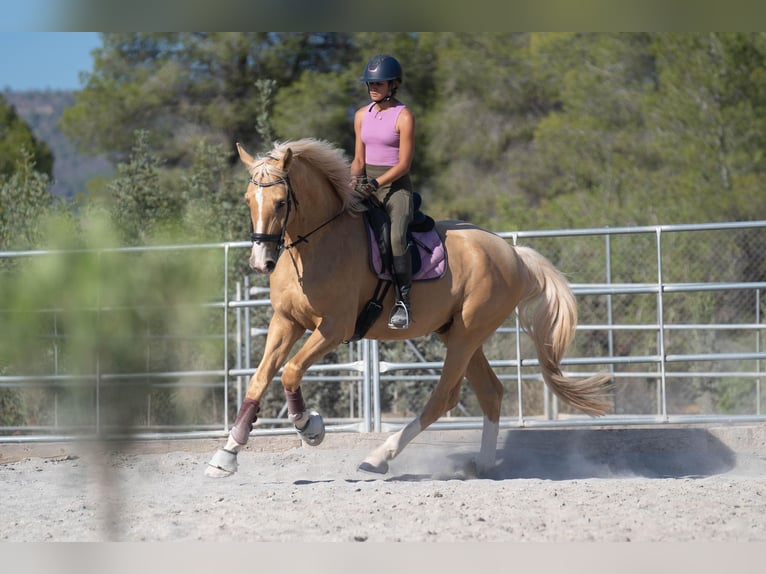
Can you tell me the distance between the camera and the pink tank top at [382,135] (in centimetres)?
589

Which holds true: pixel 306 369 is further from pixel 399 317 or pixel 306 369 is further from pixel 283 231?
pixel 283 231

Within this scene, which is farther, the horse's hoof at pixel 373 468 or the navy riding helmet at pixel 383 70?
the horse's hoof at pixel 373 468

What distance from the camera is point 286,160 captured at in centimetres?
531

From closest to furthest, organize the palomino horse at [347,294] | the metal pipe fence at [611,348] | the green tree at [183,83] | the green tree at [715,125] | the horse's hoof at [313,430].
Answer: the palomino horse at [347,294], the horse's hoof at [313,430], the metal pipe fence at [611,348], the green tree at [715,125], the green tree at [183,83]

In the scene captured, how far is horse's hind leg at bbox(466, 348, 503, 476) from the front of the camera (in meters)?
6.59

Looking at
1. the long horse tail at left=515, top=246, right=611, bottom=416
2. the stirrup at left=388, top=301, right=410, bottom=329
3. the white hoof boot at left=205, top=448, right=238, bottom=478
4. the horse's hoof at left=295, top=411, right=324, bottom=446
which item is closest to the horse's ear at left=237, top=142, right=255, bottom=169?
the stirrup at left=388, top=301, right=410, bottom=329

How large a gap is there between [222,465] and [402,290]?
1.55 m

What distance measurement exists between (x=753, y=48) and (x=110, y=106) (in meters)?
14.8

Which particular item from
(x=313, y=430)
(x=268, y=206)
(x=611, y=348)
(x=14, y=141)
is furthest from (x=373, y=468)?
(x=14, y=141)

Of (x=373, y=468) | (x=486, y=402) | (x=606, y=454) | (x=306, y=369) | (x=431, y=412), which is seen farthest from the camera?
(x=606, y=454)

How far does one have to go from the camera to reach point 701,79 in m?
18.2

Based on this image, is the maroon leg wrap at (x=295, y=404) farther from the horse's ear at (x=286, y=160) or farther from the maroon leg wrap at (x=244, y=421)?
the horse's ear at (x=286, y=160)

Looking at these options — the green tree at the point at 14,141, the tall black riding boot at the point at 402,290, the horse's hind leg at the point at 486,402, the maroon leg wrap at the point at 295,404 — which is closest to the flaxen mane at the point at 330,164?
the tall black riding boot at the point at 402,290

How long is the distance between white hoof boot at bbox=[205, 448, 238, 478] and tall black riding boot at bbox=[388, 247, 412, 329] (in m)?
1.31
